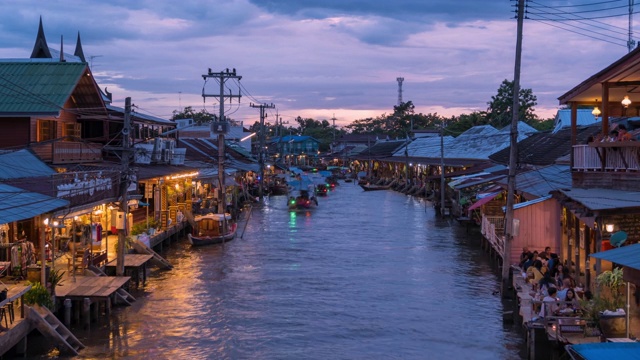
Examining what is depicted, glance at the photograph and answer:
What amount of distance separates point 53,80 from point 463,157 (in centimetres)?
4466

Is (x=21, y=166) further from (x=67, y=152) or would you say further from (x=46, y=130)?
(x=46, y=130)

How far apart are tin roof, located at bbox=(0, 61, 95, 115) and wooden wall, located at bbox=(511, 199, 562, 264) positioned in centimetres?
1927

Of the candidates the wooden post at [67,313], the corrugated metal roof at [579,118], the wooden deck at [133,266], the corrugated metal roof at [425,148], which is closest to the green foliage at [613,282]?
the wooden post at [67,313]

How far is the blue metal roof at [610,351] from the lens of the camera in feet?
32.0

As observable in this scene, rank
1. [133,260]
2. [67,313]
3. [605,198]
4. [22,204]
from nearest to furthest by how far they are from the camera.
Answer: [605,198], [22,204], [67,313], [133,260]

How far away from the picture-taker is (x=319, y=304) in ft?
85.0

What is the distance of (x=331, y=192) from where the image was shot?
88.8 metres

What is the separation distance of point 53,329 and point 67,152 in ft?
48.7

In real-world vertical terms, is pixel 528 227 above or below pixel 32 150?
below

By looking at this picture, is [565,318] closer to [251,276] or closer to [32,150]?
[251,276]

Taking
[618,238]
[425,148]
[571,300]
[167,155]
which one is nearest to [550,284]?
[571,300]

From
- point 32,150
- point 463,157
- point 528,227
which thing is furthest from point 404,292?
point 463,157

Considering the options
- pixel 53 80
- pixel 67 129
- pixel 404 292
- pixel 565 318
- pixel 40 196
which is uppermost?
pixel 53 80

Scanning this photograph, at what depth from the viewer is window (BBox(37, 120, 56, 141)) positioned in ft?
102
